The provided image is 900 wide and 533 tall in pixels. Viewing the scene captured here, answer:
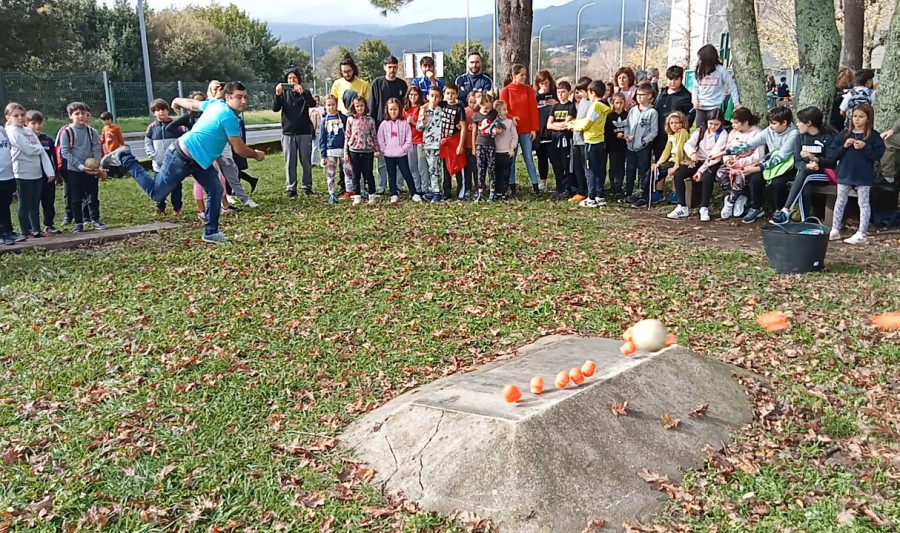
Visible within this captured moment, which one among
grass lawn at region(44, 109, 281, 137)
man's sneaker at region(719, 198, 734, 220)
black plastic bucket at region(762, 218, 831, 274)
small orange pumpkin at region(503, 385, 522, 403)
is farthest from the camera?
grass lawn at region(44, 109, 281, 137)

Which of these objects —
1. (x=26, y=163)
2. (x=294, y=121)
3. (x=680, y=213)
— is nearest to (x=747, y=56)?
(x=680, y=213)

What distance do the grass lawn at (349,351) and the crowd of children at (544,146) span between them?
0.93m

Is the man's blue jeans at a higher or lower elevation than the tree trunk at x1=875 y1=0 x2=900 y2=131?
lower

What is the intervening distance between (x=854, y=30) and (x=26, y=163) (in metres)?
18.6

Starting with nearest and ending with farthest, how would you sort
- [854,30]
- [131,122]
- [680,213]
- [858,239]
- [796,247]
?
[796,247] → [858,239] → [680,213] → [854,30] → [131,122]

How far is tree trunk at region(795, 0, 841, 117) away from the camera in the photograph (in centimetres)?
1017

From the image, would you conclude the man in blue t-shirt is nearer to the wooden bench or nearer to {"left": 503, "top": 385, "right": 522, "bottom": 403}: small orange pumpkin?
{"left": 503, "top": 385, "right": 522, "bottom": 403}: small orange pumpkin

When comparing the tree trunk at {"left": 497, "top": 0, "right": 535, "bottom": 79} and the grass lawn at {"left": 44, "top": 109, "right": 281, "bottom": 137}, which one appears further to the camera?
the grass lawn at {"left": 44, "top": 109, "right": 281, "bottom": 137}

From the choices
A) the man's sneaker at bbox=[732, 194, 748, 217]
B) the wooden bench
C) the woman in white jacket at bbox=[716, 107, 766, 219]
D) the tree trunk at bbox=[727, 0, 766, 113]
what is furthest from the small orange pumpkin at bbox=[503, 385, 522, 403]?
the tree trunk at bbox=[727, 0, 766, 113]

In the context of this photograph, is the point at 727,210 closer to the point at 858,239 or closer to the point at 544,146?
the point at 858,239

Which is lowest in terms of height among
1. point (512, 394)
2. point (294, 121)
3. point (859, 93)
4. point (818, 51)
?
point (512, 394)

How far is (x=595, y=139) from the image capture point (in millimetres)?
11031

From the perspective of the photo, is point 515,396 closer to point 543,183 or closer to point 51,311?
point 51,311

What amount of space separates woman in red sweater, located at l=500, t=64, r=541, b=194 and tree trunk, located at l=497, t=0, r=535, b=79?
2.84m
